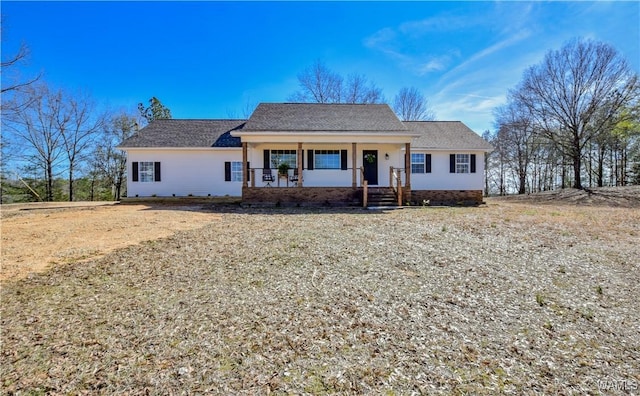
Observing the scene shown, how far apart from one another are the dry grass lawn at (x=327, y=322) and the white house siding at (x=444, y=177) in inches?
385

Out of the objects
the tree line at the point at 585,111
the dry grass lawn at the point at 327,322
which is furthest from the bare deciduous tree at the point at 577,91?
the dry grass lawn at the point at 327,322

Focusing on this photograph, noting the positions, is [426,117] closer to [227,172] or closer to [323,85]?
[323,85]

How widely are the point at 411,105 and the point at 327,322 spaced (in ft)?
Answer: 99.8

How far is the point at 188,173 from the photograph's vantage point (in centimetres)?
1584

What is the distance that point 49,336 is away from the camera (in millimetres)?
2832

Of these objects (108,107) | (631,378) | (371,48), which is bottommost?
(631,378)

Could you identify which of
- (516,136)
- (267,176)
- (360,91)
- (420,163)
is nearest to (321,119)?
(267,176)

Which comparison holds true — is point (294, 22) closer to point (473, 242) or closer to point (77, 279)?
point (473, 242)

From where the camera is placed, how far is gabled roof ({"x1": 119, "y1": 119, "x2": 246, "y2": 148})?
15750 mm

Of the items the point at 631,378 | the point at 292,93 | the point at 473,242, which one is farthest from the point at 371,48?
the point at 631,378

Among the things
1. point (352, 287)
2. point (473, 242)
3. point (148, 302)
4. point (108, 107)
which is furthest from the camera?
point (108, 107)

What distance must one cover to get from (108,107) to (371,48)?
2177 cm

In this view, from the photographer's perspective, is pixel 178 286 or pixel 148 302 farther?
pixel 178 286

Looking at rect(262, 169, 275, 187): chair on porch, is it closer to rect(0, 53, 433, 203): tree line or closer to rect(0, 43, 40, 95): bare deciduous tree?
rect(0, 43, 40, 95): bare deciduous tree
